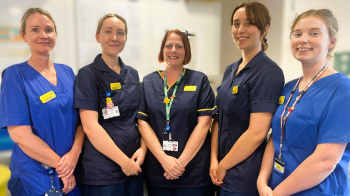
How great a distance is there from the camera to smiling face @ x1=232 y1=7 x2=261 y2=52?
135 cm

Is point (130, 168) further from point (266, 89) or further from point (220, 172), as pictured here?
point (266, 89)

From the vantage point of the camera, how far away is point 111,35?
1478mm

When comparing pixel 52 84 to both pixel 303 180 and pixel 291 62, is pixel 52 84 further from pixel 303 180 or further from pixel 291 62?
pixel 291 62

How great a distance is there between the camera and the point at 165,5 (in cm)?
288

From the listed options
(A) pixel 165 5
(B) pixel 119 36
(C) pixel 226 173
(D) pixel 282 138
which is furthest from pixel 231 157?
(A) pixel 165 5

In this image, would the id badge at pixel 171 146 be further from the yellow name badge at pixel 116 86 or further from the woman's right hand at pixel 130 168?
the yellow name badge at pixel 116 86

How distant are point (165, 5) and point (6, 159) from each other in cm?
231

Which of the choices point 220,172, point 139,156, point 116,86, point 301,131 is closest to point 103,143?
point 139,156

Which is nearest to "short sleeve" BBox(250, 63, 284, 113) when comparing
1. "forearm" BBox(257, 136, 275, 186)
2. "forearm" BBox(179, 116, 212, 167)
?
"forearm" BBox(257, 136, 275, 186)

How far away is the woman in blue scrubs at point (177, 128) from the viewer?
1.45 meters

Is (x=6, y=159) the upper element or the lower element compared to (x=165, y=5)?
lower

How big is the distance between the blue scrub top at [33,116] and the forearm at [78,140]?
0.14ft

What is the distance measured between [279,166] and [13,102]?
1428 millimetres

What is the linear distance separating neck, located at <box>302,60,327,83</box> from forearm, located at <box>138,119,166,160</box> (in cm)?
91
